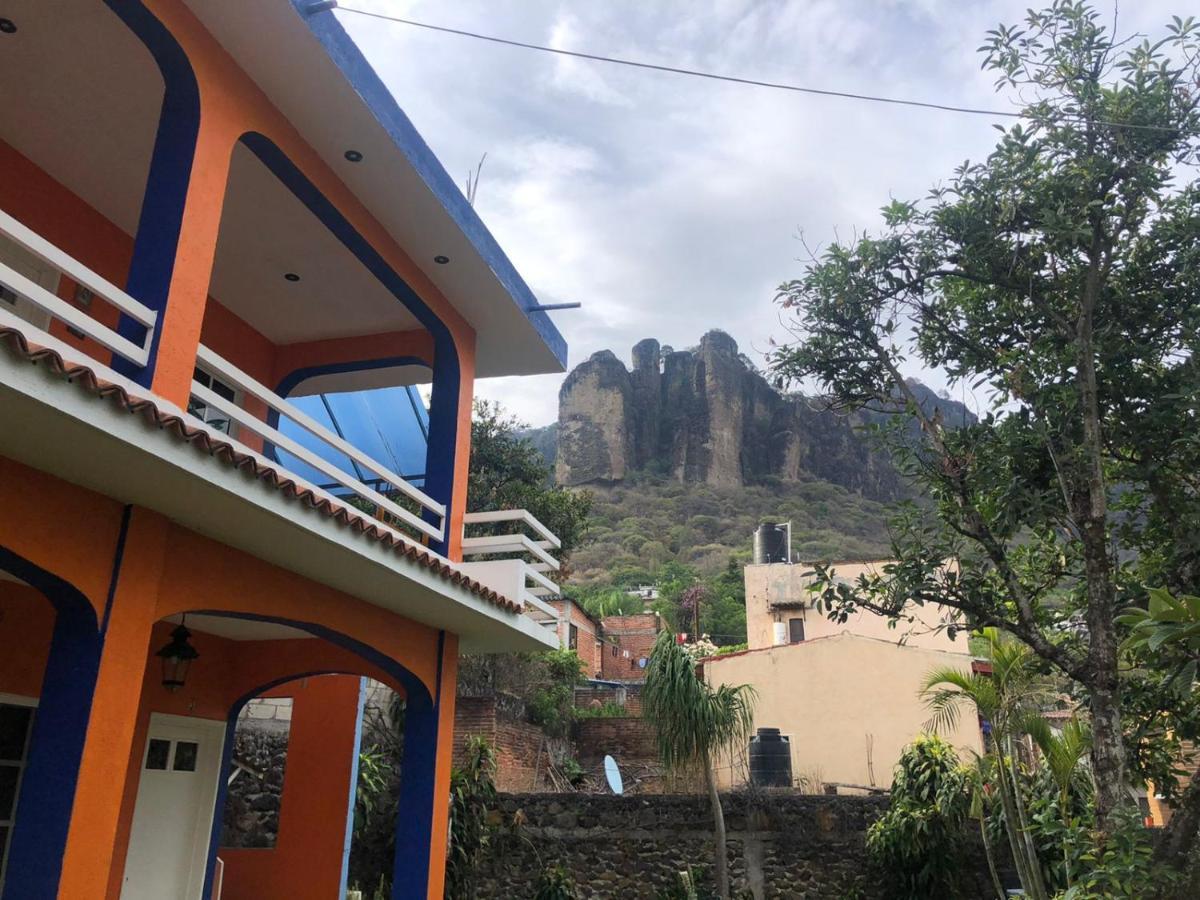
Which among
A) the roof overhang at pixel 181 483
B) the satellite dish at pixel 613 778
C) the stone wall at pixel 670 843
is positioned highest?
the roof overhang at pixel 181 483

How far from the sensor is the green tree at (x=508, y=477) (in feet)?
59.7

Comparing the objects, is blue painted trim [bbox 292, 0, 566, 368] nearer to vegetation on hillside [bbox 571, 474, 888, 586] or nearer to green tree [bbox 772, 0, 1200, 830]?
green tree [bbox 772, 0, 1200, 830]

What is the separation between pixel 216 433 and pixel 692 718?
29.1ft

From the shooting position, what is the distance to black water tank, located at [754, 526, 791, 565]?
32.0 m

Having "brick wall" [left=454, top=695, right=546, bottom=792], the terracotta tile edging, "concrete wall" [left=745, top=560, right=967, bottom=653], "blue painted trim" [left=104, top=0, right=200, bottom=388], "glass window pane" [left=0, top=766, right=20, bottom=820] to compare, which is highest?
"concrete wall" [left=745, top=560, right=967, bottom=653]

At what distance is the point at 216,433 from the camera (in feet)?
15.2

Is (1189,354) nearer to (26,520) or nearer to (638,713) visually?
(26,520)

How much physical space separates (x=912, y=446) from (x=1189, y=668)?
17.0 ft

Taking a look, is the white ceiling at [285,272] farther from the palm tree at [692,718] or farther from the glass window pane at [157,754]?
the palm tree at [692,718]

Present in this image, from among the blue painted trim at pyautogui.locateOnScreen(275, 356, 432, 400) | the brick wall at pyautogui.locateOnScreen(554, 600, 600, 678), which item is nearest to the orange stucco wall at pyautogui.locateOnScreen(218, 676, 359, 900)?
the blue painted trim at pyautogui.locateOnScreen(275, 356, 432, 400)

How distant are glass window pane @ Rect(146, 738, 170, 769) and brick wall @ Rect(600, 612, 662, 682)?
22.9 metres

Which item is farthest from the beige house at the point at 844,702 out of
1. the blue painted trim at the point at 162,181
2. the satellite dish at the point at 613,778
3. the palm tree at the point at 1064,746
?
the blue painted trim at the point at 162,181

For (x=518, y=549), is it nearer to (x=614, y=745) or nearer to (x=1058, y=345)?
(x=1058, y=345)

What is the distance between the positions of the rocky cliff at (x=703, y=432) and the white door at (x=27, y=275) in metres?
63.9
